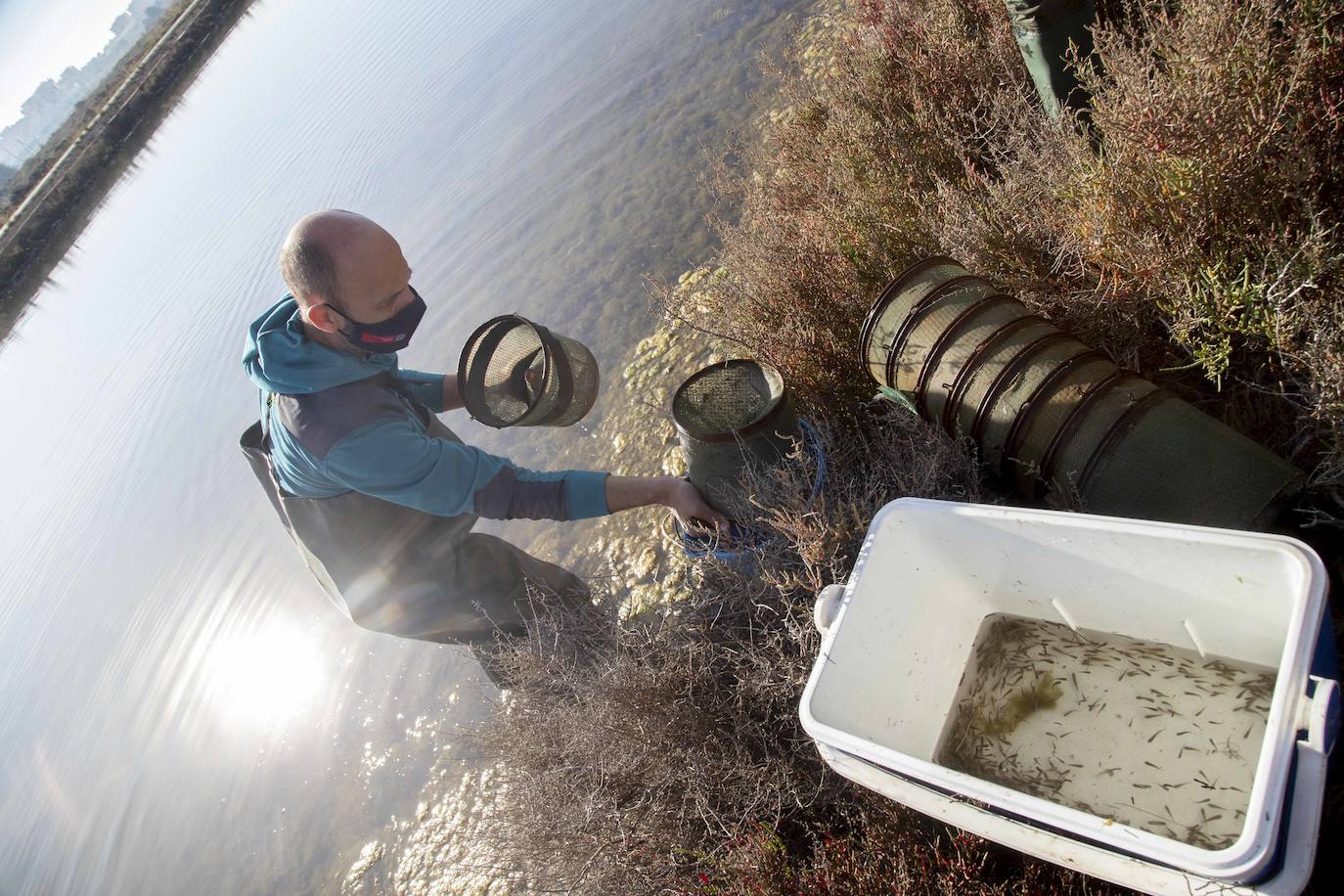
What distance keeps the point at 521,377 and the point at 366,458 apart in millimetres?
1009

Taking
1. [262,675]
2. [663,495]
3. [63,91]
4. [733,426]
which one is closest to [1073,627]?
[733,426]

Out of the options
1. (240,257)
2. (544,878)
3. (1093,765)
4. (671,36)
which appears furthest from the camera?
(240,257)

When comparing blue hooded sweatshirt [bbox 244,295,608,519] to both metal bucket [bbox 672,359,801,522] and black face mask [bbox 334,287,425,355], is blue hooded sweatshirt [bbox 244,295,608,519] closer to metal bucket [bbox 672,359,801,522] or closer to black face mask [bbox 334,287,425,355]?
black face mask [bbox 334,287,425,355]

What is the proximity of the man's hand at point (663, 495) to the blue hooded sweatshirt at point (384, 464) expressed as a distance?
48 mm

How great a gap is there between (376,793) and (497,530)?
172cm

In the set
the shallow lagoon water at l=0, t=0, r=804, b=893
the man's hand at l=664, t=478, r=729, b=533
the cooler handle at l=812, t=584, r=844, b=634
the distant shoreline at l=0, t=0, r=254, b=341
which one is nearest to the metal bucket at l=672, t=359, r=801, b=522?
the man's hand at l=664, t=478, r=729, b=533

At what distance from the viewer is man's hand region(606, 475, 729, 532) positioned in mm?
2871

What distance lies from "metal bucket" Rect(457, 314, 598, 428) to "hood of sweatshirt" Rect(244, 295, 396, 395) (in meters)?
0.57

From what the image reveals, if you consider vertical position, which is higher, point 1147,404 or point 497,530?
point 1147,404

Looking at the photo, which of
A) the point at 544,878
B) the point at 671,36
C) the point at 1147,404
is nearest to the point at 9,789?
the point at 544,878

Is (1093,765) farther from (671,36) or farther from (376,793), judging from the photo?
(671,36)

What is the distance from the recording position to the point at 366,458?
2.74m

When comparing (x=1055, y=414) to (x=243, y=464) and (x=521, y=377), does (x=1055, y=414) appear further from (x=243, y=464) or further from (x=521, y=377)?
(x=243, y=464)

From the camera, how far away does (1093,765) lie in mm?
2057
